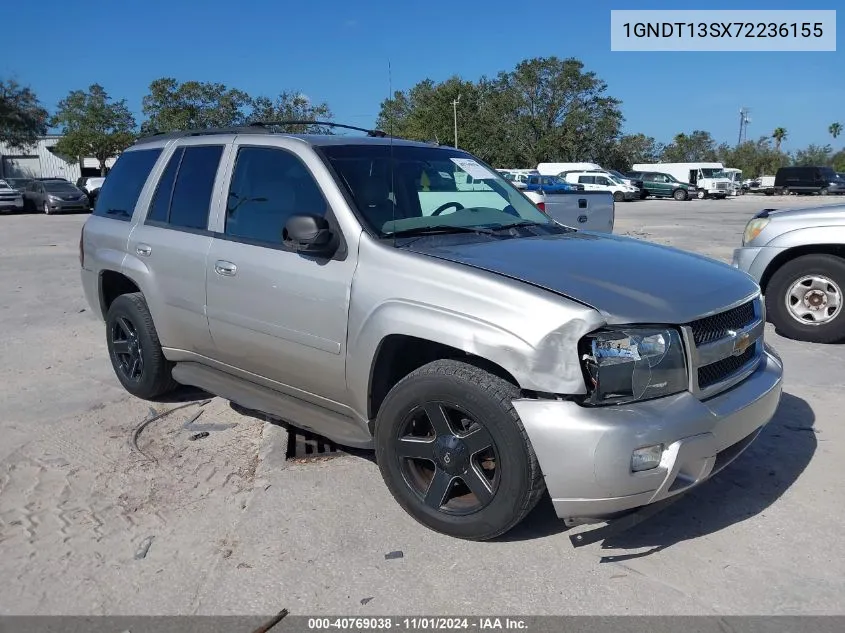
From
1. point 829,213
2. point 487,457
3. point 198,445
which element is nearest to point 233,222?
point 198,445

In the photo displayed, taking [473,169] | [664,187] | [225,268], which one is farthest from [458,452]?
[664,187]

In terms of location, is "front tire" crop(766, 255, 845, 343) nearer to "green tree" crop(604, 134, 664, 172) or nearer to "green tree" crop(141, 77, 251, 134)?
"green tree" crop(141, 77, 251, 134)

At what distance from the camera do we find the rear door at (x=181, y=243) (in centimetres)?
428

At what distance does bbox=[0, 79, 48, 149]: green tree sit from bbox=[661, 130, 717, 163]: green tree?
67475 mm

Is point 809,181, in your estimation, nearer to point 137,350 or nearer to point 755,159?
point 755,159

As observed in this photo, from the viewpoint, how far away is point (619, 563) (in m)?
3.05

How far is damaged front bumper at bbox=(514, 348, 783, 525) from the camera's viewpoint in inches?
106

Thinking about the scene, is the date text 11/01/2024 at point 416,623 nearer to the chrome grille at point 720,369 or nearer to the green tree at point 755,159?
the chrome grille at point 720,369

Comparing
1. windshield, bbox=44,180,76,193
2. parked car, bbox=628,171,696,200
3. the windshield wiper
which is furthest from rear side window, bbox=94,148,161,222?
parked car, bbox=628,171,696,200

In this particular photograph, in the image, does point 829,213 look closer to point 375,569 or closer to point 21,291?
point 375,569

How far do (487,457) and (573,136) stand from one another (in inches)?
2355

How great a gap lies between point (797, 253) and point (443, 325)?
4.81 m

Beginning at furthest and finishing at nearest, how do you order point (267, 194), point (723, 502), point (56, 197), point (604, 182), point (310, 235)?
point (604, 182) → point (56, 197) → point (267, 194) → point (723, 502) → point (310, 235)

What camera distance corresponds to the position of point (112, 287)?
5363 millimetres
